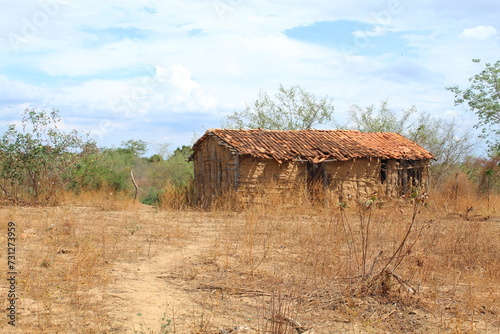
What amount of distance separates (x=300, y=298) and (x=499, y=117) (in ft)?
54.5

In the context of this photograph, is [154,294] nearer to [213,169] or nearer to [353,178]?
[213,169]

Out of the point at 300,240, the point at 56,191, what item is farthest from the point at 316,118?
the point at 300,240

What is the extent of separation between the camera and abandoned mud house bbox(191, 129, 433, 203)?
14039 mm

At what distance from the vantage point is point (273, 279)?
563cm

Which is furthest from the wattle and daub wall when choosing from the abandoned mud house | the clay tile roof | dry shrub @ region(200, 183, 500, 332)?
dry shrub @ region(200, 183, 500, 332)

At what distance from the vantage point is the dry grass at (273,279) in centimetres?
432

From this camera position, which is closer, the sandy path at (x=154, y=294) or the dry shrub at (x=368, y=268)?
the sandy path at (x=154, y=294)

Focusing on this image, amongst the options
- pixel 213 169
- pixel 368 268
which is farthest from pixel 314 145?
pixel 368 268

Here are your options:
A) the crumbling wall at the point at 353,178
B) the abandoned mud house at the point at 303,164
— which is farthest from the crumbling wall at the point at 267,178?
the crumbling wall at the point at 353,178

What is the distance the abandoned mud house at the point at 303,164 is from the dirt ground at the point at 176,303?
6761 millimetres

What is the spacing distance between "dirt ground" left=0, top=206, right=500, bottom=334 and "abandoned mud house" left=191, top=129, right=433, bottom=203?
6.76 meters

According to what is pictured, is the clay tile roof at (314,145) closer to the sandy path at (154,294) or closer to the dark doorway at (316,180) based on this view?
the dark doorway at (316,180)

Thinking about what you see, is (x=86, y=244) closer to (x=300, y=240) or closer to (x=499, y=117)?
(x=300, y=240)

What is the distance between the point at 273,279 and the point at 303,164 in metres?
9.30
